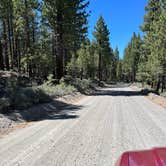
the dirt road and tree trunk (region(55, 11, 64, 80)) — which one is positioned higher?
tree trunk (region(55, 11, 64, 80))

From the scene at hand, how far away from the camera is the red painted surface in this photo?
2.38 m

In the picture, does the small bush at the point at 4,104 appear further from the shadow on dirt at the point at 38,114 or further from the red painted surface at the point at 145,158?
the red painted surface at the point at 145,158

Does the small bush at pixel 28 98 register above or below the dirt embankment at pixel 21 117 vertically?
above

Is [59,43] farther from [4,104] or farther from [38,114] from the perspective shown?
[4,104]

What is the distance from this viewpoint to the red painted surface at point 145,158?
2.38 m

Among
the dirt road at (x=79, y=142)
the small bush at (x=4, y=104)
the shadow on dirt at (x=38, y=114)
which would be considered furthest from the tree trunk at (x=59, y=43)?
the dirt road at (x=79, y=142)

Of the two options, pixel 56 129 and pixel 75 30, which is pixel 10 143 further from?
pixel 75 30

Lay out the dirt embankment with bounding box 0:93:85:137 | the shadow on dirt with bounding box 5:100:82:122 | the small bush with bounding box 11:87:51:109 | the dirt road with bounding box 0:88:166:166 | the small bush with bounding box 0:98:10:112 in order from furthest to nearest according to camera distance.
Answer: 1. the small bush with bounding box 11:87:51:109
2. the shadow on dirt with bounding box 5:100:82:122
3. the small bush with bounding box 0:98:10:112
4. the dirt embankment with bounding box 0:93:85:137
5. the dirt road with bounding box 0:88:166:166

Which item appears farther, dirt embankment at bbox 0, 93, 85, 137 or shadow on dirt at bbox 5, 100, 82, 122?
shadow on dirt at bbox 5, 100, 82, 122

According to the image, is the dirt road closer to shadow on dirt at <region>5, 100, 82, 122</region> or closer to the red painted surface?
shadow on dirt at <region>5, 100, 82, 122</region>

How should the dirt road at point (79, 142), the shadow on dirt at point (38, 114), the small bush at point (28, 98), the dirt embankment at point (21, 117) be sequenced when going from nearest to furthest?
the dirt road at point (79, 142) < the dirt embankment at point (21, 117) < the shadow on dirt at point (38, 114) < the small bush at point (28, 98)

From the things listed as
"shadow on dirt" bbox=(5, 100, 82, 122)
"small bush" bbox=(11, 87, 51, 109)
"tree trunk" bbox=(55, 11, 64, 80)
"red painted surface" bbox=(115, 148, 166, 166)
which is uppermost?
"tree trunk" bbox=(55, 11, 64, 80)

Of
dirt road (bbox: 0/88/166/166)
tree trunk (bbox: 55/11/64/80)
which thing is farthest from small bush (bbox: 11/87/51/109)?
tree trunk (bbox: 55/11/64/80)

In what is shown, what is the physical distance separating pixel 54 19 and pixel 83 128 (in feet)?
59.3
